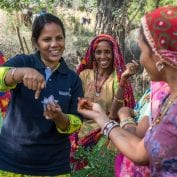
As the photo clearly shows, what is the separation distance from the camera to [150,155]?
6.28 feet

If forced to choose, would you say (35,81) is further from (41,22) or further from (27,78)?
(41,22)

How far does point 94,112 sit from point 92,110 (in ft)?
0.10

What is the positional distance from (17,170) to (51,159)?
225 mm

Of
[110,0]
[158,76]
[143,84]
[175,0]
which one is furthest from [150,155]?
[175,0]

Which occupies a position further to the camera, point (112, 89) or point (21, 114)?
point (112, 89)

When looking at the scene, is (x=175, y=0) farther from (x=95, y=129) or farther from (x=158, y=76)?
(x=158, y=76)

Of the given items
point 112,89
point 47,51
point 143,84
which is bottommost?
point 143,84

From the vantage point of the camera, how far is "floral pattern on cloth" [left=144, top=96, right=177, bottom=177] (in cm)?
186

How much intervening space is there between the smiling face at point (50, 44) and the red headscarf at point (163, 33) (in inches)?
41.9

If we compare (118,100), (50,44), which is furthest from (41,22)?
(118,100)

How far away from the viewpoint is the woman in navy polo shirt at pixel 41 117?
109 inches

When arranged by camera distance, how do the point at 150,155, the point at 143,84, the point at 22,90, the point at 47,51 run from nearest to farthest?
the point at 150,155, the point at 22,90, the point at 47,51, the point at 143,84

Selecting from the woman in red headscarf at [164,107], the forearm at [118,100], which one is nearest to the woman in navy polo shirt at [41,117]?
the woman in red headscarf at [164,107]

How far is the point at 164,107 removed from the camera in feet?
6.91
